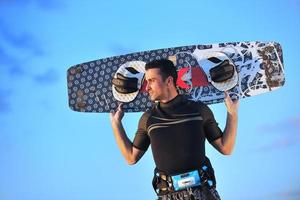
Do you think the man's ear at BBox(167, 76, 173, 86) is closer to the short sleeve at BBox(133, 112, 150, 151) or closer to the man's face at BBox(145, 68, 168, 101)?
the man's face at BBox(145, 68, 168, 101)

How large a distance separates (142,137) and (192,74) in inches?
74.2

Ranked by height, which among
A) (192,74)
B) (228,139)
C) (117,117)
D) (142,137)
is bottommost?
(228,139)

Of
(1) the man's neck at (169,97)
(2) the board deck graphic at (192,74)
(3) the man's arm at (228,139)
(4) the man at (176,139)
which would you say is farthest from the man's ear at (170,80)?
(2) the board deck graphic at (192,74)

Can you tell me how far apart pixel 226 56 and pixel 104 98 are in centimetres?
→ 180

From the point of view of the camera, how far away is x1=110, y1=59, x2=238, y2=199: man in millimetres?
4852

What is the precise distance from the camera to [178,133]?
4.95 metres

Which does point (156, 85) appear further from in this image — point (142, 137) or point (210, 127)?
point (210, 127)

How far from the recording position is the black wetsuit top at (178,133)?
193 inches

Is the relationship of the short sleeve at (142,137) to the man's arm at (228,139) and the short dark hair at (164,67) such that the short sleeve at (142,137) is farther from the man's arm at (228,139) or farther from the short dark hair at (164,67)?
the man's arm at (228,139)

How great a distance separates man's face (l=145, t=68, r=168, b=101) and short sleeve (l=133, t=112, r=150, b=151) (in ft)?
0.80

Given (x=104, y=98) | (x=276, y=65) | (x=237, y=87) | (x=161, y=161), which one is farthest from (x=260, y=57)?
(x=161, y=161)

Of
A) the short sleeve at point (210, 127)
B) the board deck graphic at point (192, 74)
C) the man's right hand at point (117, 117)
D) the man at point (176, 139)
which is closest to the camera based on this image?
the man at point (176, 139)

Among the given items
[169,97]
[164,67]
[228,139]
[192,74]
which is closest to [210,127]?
[228,139]

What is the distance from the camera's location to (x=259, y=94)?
271 inches
